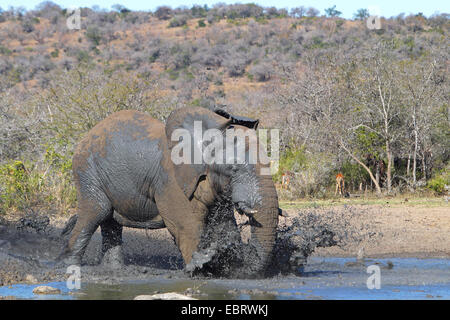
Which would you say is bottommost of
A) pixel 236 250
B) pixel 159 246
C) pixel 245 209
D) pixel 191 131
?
pixel 159 246

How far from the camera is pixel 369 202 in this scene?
16.5 metres

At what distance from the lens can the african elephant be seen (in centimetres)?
793

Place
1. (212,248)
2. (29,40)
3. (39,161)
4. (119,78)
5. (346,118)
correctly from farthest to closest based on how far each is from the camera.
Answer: (29,40) → (346,118) → (119,78) → (39,161) → (212,248)

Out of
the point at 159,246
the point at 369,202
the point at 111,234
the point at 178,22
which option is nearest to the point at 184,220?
the point at 111,234

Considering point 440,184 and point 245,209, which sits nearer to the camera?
point 245,209

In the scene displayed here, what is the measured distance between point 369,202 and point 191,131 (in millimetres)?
8910

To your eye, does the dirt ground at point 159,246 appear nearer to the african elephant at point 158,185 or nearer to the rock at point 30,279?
the rock at point 30,279

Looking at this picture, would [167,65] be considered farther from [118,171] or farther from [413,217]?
[118,171]

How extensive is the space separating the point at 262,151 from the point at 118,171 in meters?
2.02

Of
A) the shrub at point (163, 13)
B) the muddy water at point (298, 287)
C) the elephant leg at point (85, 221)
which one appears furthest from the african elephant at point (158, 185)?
the shrub at point (163, 13)

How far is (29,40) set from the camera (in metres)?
62.4

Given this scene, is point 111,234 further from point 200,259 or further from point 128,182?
point 200,259
